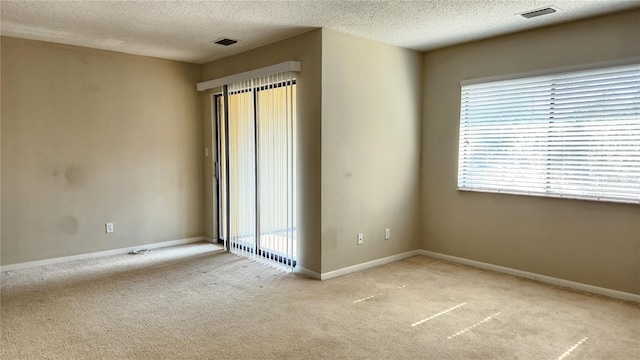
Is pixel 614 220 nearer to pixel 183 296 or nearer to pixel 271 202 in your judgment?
pixel 271 202

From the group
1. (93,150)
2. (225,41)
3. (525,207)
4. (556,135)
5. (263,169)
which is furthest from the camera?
(93,150)

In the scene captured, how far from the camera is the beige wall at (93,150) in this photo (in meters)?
4.43

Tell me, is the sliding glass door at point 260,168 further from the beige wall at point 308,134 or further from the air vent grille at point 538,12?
the air vent grille at point 538,12

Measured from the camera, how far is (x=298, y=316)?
3227 millimetres

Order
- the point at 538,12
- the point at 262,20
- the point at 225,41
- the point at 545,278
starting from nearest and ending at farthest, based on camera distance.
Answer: the point at 538,12 < the point at 262,20 < the point at 545,278 < the point at 225,41

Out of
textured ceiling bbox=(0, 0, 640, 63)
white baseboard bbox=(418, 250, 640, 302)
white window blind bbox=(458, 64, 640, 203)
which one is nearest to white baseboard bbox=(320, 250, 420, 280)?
white baseboard bbox=(418, 250, 640, 302)

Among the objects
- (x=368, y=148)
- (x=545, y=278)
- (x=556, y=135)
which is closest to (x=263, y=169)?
(x=368, y=148)

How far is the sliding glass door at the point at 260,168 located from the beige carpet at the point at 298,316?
439 millimetres

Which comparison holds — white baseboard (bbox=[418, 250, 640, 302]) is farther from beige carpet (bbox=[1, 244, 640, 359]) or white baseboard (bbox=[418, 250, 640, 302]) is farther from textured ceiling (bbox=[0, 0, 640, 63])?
textured ceiling (bbox=[0, 0, 640, 63])

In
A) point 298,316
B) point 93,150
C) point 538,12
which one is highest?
point 538,12

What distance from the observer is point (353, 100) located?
4.33m

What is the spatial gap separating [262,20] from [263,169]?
1625mm

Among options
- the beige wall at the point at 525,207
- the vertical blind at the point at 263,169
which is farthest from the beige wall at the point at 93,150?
the beige wall at the point at 525,207

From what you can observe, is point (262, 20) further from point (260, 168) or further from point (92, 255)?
point (92, 255)
